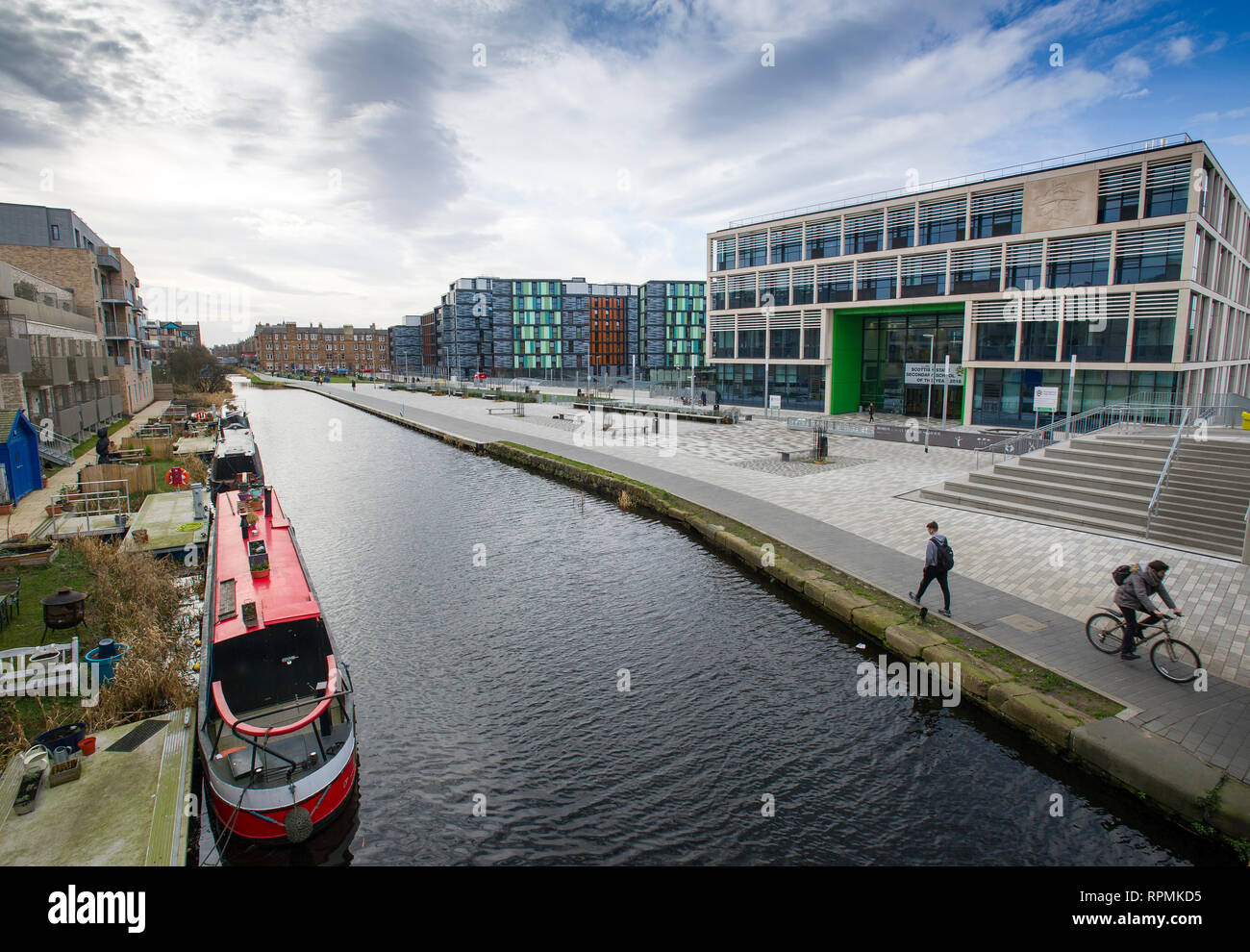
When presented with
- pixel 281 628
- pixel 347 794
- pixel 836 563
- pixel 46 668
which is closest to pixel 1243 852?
pixel 836 563

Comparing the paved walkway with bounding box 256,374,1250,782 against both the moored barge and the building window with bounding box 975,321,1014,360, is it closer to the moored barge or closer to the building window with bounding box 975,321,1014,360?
the moored barge

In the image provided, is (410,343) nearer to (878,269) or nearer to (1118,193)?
(878,269)

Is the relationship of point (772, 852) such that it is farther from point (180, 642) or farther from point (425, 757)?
point (180, 642)

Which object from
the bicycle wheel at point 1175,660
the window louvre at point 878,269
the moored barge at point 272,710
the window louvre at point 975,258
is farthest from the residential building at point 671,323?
the moored barge at point 272,710

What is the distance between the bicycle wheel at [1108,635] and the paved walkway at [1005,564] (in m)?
0.15

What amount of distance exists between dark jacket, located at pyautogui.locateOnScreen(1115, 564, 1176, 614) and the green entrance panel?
3982cm

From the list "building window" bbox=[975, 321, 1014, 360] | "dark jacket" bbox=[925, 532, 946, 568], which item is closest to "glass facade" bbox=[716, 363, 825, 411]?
"building window" bbox=[975, 321, 1014, 360]

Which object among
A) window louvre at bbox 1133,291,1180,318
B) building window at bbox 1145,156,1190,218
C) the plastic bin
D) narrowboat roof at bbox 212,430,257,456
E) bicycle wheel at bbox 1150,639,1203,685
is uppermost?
building window at bbox 1145,156,1190,218

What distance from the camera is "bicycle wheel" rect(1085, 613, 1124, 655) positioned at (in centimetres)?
992

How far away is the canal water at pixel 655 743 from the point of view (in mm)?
7270

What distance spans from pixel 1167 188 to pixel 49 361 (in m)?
50.8

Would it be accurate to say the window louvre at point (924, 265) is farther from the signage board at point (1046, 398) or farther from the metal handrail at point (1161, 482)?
the metal handrail at point (1161, 482)

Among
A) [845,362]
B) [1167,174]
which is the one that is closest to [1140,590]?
[1167,174]
